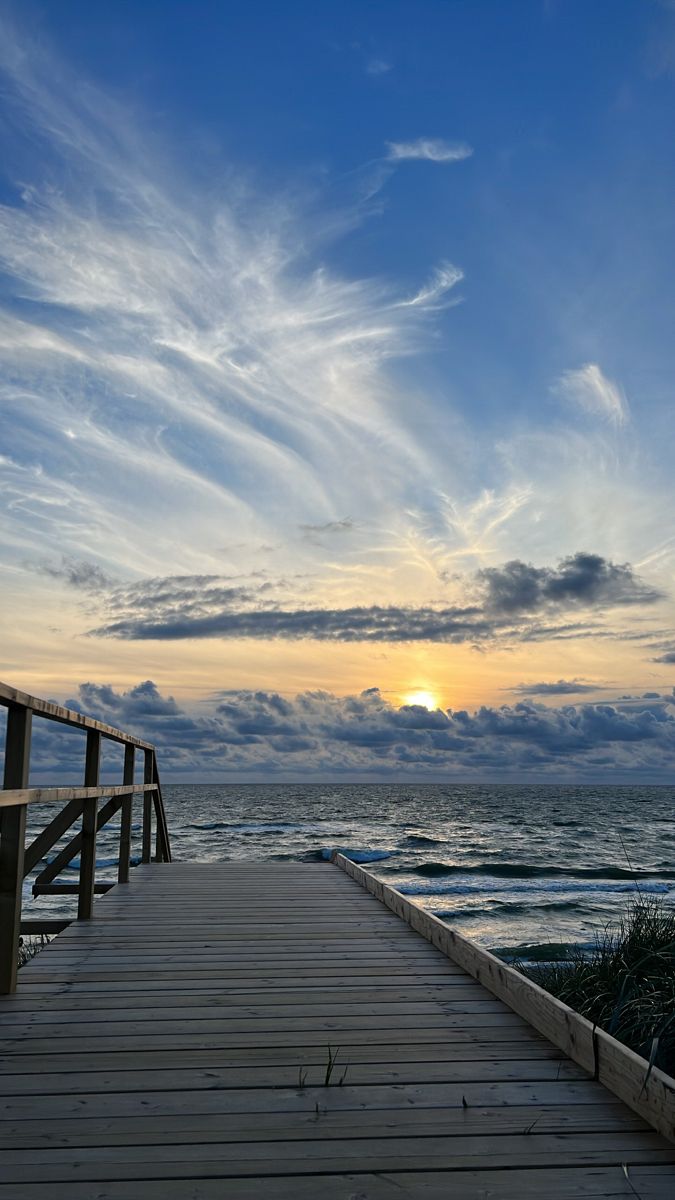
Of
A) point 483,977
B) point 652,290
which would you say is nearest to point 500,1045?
point 483,977

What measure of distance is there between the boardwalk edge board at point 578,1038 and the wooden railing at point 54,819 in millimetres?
2045

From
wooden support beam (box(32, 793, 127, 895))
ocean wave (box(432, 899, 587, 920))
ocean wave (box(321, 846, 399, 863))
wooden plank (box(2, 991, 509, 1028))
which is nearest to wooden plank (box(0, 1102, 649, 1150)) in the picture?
wooden plank (box(2, 991, 509, 1028))

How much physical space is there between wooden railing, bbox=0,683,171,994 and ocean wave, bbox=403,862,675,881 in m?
15.1

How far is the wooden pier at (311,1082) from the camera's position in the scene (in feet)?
6.22

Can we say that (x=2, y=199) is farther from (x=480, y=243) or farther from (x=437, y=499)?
(x=437, y=499)

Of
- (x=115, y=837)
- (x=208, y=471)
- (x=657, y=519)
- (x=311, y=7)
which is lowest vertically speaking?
(x=115, y=837)

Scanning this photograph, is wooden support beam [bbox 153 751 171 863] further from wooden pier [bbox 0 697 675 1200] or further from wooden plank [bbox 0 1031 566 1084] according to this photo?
wooden plank [bbox 0 1031 566 1084]

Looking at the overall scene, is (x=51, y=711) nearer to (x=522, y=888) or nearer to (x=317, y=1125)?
(x=317, y=1125)

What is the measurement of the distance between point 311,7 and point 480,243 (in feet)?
10.7

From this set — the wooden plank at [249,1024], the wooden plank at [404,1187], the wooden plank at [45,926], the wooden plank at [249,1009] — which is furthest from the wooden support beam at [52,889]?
the wooden plank at [404,1187]

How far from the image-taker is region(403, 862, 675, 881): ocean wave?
20.8 m

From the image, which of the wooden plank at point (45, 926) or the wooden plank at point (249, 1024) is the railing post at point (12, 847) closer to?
the wooden plank at point (249, 1024)

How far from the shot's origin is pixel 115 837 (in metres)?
32.3

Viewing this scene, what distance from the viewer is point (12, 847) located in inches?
134
